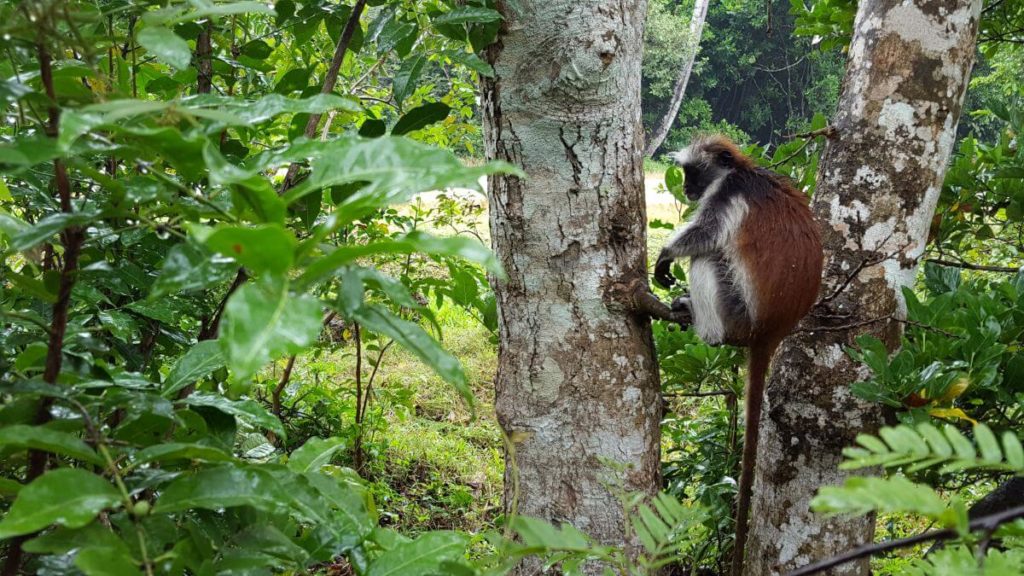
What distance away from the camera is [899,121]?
2.22 meters

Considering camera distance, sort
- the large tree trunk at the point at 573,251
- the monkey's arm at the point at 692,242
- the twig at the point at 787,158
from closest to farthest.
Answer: the large tree trunk at the point at 573,251, the twig at the point at 787,158, the monkey's arm at the point at 692,242

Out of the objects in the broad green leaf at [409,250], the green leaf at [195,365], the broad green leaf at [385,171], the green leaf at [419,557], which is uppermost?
the broad green leaf at [385,171]

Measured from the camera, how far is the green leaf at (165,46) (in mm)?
672

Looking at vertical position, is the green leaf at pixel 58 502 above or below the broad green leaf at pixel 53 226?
below

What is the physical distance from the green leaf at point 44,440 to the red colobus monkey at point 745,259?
1774 mm

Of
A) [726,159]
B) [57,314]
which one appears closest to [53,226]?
[57,314]

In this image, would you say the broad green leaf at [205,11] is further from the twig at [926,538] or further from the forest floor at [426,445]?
the forest floor at [426,445]

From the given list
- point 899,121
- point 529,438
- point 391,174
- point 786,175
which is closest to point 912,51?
point 899,121

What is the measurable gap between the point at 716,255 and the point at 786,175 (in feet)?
1.51

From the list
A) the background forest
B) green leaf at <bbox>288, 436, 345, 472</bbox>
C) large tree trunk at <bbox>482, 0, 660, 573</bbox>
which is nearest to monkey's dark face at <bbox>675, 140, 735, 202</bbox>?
the background forest

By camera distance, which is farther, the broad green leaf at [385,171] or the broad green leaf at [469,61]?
the broad green leaf at [469,61]

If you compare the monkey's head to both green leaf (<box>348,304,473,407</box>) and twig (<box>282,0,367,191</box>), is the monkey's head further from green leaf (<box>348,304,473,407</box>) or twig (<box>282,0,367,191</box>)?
green leaf (<box>348,304,473,407</box>)

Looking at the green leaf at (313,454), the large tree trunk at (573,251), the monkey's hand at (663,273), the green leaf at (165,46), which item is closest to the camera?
the green leaf at (165,46)

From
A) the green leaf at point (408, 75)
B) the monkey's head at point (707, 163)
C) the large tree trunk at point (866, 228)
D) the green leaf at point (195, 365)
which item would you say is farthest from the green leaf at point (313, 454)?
the monkey's head at point (707, 163)
